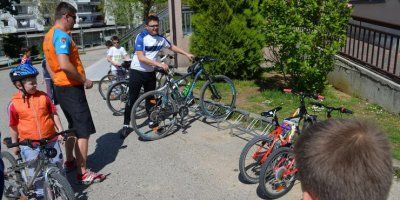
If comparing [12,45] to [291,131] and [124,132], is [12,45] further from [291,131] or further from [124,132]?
[291,131]

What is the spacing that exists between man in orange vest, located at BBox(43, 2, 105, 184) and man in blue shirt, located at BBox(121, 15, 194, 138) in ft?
5.18

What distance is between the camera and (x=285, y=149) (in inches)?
156

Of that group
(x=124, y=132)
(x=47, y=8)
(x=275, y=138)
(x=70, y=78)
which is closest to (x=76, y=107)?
(x=70, y=78)

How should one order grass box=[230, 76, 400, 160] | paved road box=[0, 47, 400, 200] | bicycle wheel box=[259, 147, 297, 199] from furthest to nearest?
grass box=[230, 76, 400, 160], paved road box=[0, 47, 400, 200], bicycle wheel box=[259, 147, 297, 199]

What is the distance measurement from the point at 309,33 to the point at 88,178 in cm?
491

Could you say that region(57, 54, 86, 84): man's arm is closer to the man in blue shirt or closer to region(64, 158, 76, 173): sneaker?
region(64, 158, 76, 173): sneaker

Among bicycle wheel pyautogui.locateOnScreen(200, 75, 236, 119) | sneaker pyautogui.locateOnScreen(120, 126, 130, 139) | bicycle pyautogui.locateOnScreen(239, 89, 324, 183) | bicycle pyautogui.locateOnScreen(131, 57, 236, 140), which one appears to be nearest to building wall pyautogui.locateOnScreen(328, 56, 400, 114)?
bicycle wheel pyautogui.locateOnScreen(200, 75, 236, 119)

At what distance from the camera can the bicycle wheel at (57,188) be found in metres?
3.46

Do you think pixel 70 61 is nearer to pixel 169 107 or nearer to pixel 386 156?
pixel 169 107

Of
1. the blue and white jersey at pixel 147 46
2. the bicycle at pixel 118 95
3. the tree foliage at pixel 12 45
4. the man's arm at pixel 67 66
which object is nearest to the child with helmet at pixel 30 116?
the man's arm at pixel 67 66

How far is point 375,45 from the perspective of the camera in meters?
8.26

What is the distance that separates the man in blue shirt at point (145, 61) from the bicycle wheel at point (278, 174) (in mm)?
2547

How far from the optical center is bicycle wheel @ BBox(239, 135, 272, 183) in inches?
163

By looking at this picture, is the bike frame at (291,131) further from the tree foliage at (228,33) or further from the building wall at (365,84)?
the tree foliage at (228,33)
